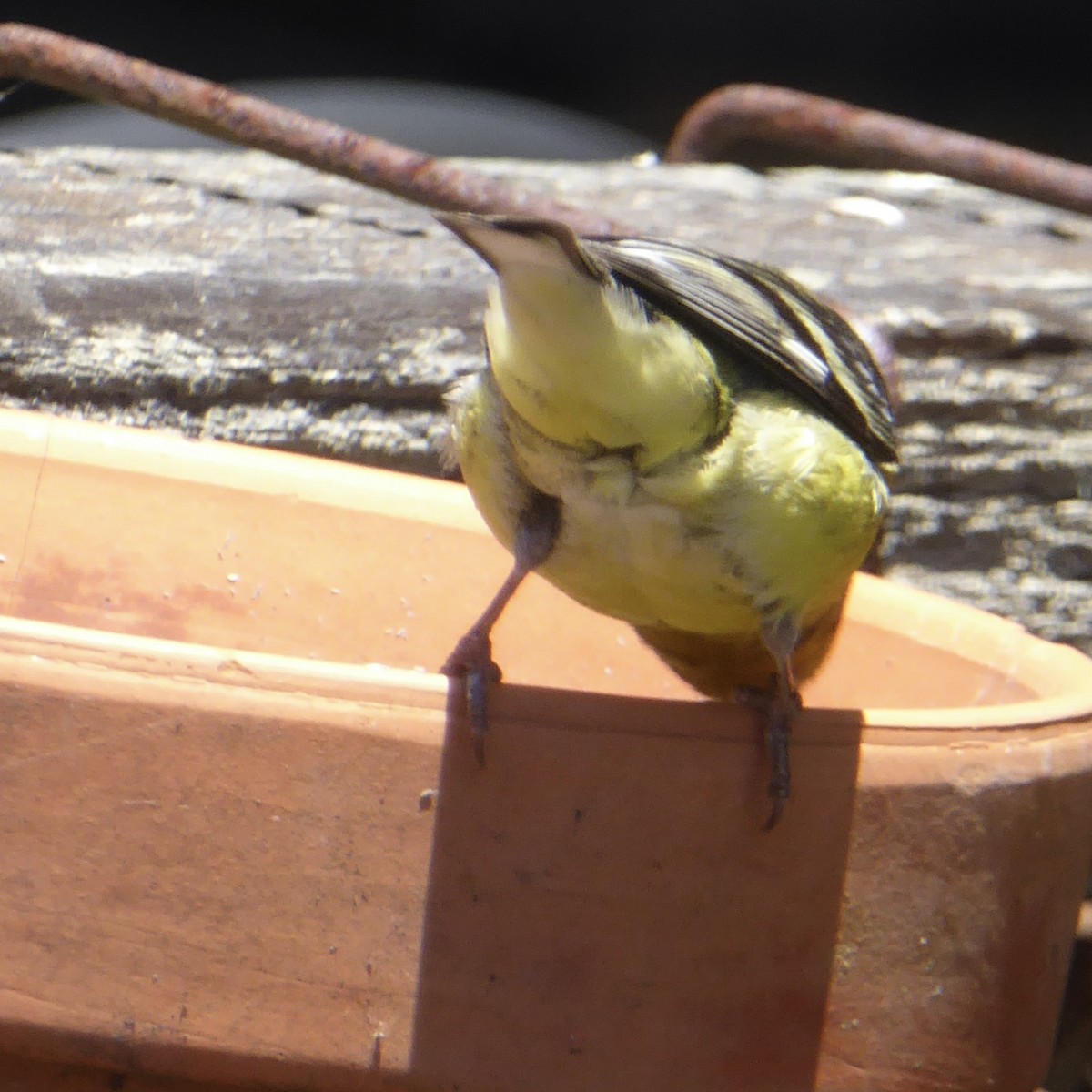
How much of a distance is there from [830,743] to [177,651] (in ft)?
→ 1.57

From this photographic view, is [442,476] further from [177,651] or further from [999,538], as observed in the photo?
[177,651]

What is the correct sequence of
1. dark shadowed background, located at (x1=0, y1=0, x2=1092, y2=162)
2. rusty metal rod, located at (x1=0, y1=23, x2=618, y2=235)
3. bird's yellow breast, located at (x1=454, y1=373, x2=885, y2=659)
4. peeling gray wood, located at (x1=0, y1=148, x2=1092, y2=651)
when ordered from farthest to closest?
dark shadowed background, located at (x1=0, y1=0, x2=1092, y2=162), rusty metal rod, located at (x1=0, y1=23, x2=618, y2=235), peeling gray wood, located at (x1=0, y1=148, x2=1092, y2=651), bird's yellow breast, located at (x1=454, y1=373, x2=885, y2=659)

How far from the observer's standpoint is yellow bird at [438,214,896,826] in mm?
1068

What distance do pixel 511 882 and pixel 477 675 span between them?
0.49 feet

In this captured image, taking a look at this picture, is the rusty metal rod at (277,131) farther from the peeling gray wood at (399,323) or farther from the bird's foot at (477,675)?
the bird's foot at (477,675)

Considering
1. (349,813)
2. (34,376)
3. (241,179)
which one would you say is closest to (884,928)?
(349,813)

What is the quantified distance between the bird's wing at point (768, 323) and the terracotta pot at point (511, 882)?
329mm

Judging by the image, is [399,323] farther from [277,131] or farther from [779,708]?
[779,708]

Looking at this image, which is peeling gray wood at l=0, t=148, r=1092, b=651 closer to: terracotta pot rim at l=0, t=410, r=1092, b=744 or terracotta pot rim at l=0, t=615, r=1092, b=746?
terracotta pot rim at l=0, t=410, r=1092, b=744

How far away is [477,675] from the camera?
1065mm

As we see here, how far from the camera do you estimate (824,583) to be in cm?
128

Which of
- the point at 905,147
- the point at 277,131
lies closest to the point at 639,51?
the point at 905,147

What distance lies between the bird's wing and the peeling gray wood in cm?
44

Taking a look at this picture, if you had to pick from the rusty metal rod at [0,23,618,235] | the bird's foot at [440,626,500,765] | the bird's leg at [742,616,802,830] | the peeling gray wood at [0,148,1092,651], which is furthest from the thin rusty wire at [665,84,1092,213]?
the bird's foot at [440,626,500,765]
